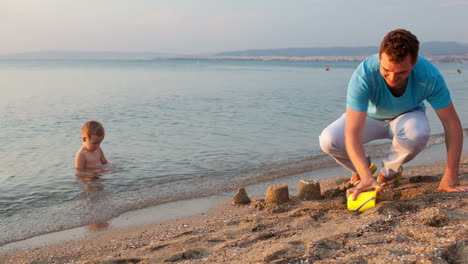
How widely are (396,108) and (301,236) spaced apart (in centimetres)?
172

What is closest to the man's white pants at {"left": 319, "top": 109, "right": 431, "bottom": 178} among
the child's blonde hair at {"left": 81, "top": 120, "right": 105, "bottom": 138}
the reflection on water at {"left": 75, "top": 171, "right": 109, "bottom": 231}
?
the reflection on water at {"left": 75, "top": 171, "right": 109, "bottom": 231}

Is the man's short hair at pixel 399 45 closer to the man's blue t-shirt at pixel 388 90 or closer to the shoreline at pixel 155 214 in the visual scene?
the man's blue t-shirt at pixel 388 90

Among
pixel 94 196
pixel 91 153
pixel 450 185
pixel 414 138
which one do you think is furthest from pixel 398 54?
pixel 91 153

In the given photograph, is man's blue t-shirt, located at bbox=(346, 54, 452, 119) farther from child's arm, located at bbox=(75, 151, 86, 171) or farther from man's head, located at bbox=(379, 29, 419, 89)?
child's arm, located at bbox=(75, 151, 86, 171)

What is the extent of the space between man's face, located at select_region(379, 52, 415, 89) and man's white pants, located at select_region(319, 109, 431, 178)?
0.58 metres

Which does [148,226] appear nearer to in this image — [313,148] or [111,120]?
[313,148]

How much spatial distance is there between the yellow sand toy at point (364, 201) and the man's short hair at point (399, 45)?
3.67 feet

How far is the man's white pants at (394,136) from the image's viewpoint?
4.13 m

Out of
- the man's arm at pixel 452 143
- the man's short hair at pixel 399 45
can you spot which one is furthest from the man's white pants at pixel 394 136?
the man's short hair at pixel 399 45

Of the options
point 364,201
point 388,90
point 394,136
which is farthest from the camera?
point 394,136

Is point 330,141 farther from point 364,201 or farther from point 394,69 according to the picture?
point 394,69

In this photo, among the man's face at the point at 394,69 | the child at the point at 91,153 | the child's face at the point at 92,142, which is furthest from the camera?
the child's face at the point at 92,142

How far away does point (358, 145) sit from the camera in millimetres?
3836

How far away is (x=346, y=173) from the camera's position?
6312 millimetres
